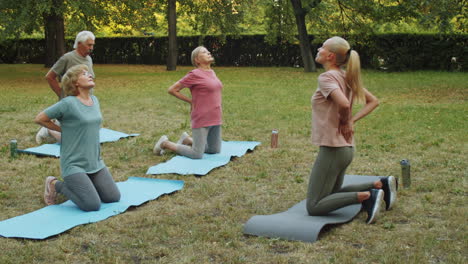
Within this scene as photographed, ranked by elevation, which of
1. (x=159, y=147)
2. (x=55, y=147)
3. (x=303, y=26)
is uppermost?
(x=303, y=26)

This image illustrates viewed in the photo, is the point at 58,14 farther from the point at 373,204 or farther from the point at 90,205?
the point at 373,204

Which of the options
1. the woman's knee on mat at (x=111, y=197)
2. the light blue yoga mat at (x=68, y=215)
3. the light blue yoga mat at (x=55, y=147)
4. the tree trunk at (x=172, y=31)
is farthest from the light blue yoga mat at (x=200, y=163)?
the tree trunk at (x=172, y=31)

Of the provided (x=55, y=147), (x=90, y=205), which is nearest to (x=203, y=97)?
(x=55, y=147)

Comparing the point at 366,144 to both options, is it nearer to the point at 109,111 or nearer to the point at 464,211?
A: the point at 464,211

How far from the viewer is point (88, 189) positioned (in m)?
5.95

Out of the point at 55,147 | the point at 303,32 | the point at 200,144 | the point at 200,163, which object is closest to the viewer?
the point at 200,163

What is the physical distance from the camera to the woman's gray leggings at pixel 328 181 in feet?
17.4

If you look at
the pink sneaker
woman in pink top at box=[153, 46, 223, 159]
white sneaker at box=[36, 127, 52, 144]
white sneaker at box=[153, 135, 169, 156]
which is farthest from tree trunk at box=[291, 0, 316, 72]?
the pink sneaker

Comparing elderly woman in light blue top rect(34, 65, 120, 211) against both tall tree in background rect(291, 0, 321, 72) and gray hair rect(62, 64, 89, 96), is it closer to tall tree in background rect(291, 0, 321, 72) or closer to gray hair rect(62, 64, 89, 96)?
gray hair rect(62, 64, 89, 96)

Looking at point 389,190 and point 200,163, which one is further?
point 200,163

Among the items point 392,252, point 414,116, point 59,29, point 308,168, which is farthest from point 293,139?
point 59,29

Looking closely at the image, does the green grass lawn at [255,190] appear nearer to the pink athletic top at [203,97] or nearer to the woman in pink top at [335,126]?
the woman in pink top at [335,126]

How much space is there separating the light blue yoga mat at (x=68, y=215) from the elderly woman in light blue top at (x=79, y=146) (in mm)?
126

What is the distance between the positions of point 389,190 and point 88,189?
2947 mm
